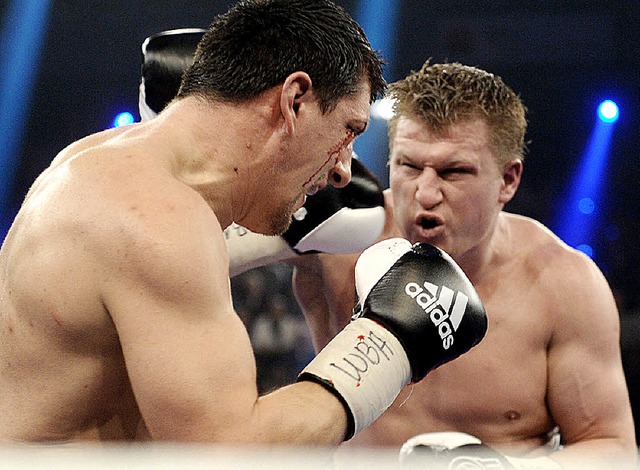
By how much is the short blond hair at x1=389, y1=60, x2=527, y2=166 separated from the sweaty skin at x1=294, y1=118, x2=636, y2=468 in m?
0.03

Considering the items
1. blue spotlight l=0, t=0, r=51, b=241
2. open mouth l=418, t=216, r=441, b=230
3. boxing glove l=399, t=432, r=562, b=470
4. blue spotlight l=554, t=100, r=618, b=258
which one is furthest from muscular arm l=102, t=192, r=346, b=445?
blue spotlight l=554, t=100, r=618, b=258

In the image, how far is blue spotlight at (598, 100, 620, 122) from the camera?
227 inches

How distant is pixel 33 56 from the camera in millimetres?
5598

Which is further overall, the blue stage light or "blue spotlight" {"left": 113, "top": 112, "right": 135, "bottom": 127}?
"blue spotlight" {"left": 113, "top": 112, "right": 135, "bottom": 127}

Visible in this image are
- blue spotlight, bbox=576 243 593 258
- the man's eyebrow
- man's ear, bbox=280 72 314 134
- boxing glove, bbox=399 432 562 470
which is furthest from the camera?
blue spotlight, bbox=576 243 593 258

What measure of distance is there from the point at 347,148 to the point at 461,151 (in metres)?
0.72

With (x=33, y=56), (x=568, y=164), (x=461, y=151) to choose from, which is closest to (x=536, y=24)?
(x=568, y=164)

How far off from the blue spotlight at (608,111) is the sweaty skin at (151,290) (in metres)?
4.94

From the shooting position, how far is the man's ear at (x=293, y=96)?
1234 mm

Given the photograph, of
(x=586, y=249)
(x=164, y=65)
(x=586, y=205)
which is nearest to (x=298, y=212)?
(x=164, y=65)

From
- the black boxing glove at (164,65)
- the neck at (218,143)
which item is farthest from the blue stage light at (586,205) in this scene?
the neck at (218,143)

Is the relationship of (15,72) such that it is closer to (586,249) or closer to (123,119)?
(123,119)

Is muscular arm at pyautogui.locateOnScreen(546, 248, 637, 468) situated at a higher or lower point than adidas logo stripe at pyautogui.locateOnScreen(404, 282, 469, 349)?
lower

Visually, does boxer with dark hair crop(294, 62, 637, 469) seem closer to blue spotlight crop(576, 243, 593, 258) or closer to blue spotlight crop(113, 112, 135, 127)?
blue spotlight crop(576, 243, 593, 258)
